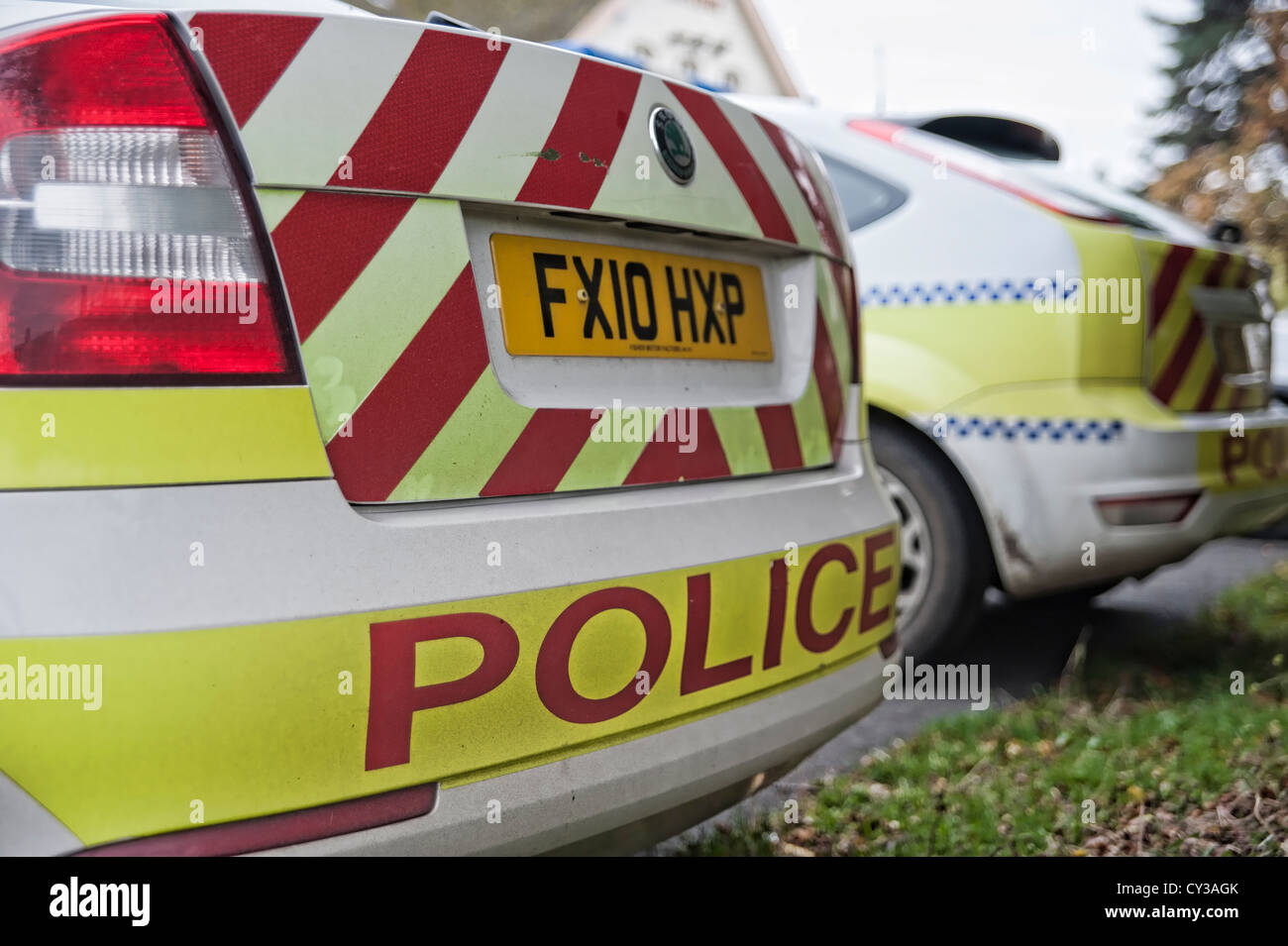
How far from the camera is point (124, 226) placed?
3.70 feet

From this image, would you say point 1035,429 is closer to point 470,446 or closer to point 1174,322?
point 1174,322

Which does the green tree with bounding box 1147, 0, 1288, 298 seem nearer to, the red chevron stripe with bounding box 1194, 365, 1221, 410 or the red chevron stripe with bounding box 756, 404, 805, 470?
the red chevron stripe with bounding box 1194, 365, 1221, 410

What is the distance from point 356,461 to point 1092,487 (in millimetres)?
2457

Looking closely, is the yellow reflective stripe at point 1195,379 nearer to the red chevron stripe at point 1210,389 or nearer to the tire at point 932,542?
the red chevron stripe at point 1210,389

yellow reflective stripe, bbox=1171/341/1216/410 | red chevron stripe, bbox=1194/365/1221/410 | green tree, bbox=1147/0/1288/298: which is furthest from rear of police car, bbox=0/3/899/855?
green tree, bbox=1147/0/1288/298

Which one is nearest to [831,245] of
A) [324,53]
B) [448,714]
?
[324,53]

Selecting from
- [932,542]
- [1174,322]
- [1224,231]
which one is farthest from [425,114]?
[1224,231]

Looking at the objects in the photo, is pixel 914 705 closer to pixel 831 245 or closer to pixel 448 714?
pixel 831 245

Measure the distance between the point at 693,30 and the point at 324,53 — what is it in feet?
106

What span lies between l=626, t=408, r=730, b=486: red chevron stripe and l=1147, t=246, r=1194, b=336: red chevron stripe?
81.3 inches

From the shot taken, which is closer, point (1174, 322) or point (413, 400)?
point (413, 400)

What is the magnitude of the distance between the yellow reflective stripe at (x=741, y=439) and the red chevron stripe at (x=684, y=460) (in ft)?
0.05
